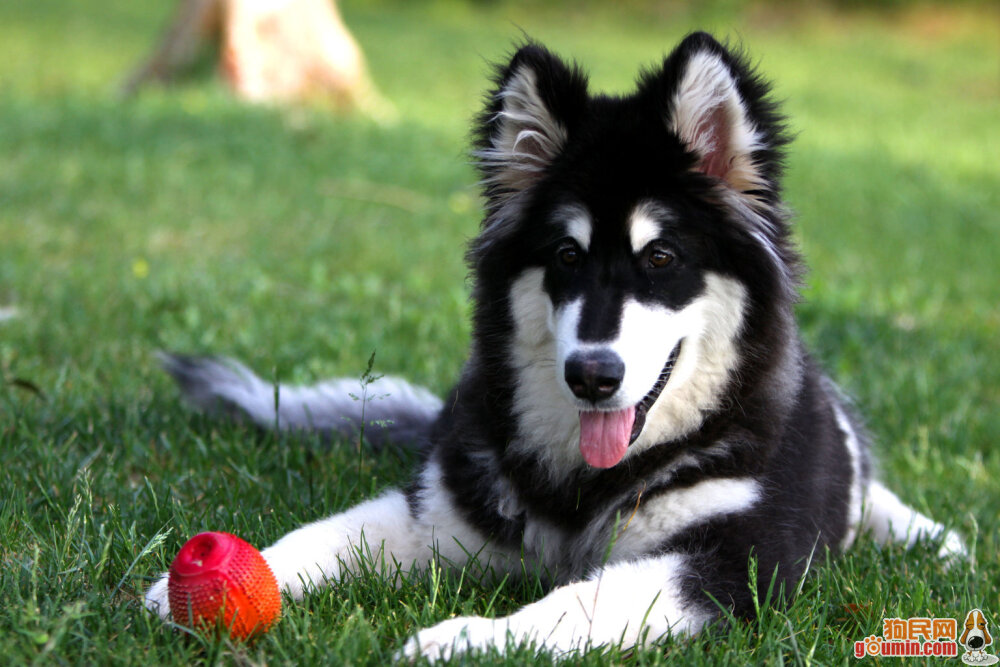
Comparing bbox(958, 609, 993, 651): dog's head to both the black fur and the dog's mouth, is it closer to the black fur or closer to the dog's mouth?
the black fur

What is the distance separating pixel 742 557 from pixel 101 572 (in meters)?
1.75

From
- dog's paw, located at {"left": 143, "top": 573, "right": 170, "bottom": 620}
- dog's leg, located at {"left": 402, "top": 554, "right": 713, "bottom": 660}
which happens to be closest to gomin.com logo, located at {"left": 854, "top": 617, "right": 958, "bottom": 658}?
dog's leg, located at {"left": 402, "top": 554, "right": 713, "bottom": 660}

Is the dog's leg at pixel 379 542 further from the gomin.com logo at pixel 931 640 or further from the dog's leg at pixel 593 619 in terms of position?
the gomin.com logo at pixel 931 640

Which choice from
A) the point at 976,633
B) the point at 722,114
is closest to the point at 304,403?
the point at 722,114

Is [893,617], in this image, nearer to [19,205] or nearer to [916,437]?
[916,437]

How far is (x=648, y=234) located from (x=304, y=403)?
1.85 metres

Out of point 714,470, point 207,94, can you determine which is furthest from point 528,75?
point 207,94

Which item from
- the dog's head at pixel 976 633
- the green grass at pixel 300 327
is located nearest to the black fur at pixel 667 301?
the green grass at pixel 300 327

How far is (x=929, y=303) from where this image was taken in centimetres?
669

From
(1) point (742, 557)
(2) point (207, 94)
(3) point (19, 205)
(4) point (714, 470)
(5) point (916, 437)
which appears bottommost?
(5) point (916, 437)

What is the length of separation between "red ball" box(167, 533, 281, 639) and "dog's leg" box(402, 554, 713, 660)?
39 cm

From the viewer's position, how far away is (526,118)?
2918 millimetres

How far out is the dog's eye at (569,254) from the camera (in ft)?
9.11

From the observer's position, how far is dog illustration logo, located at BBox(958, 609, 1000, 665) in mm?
2580
